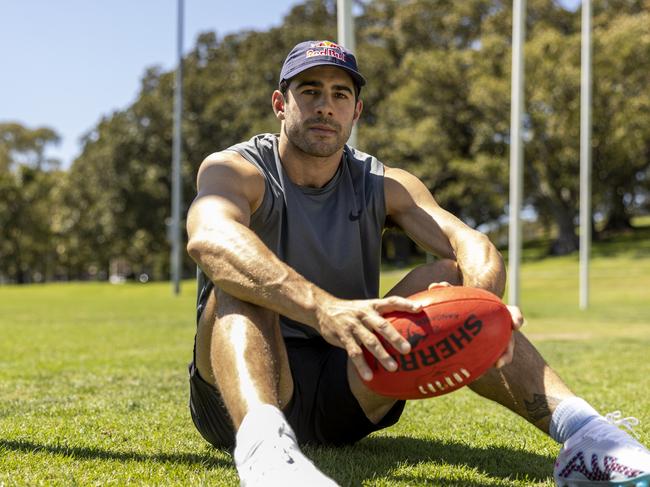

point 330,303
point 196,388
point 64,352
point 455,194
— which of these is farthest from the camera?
point 455,194

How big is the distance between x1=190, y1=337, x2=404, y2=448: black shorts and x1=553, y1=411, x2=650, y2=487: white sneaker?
728 mm

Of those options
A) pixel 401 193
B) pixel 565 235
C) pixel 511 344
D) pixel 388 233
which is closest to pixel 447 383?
pixel 511 344

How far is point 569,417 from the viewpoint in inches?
107

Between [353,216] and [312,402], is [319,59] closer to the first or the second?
[353,216]

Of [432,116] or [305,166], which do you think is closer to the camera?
[305,166]

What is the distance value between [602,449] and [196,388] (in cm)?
145

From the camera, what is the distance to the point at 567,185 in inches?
1486

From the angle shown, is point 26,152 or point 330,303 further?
point 26,152

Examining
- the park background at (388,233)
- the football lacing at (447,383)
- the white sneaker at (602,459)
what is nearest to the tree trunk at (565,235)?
the park background at (388,233)

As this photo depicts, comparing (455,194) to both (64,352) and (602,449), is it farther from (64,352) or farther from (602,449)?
(602,449)

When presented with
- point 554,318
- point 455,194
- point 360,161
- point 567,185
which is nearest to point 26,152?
point 455,194

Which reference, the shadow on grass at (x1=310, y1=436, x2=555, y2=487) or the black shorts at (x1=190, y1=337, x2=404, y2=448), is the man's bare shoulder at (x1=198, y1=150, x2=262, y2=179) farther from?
the shadow on grass at (x1=310, y1=436, x2=555, y2=487)

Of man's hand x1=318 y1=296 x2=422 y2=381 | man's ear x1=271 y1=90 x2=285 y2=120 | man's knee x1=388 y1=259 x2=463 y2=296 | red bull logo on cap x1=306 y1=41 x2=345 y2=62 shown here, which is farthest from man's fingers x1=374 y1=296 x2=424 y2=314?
man's ear x1=271 y1=90 x2=285 y2=120

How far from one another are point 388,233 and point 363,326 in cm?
3572
